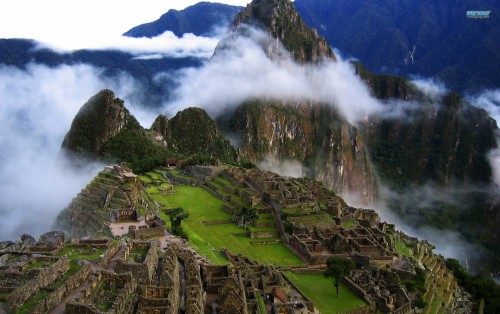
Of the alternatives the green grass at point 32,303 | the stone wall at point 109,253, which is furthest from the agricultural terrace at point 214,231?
the green grass at point 32,303

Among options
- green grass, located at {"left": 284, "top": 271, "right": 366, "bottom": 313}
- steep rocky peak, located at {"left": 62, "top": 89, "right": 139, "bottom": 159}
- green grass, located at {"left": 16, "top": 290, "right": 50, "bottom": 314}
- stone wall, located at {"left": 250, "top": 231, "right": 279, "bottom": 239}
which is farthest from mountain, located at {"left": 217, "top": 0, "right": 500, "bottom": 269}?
green grass, located at {"left": 16, "top": 290, "right": 50, "bottom": 314}

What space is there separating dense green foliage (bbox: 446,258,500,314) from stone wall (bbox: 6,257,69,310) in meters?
38.5

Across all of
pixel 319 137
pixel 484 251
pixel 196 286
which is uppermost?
pixel 196 286

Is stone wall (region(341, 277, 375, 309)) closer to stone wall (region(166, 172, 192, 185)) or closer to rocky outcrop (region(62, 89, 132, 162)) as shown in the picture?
stone wall (region(166, 172, 192, 185))

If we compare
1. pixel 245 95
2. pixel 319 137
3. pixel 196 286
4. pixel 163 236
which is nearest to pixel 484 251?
pixel 319 137

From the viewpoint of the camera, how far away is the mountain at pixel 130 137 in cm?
8881

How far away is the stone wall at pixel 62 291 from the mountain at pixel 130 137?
55779mm

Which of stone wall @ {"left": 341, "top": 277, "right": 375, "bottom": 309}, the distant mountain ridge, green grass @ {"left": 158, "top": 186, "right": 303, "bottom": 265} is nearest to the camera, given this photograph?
stone wall @ {"left": 341, "top": 277, "right": 375, "bottom": 309}

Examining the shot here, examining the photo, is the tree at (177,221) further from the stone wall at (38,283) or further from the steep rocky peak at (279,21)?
the steep rocky peak at (279,21)

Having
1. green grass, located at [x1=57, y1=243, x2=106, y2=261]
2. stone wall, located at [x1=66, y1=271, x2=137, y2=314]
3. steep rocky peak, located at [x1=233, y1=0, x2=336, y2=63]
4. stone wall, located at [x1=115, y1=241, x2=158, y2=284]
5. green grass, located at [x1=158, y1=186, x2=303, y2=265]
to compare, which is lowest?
green grass, located at [x1=158, y1=186, x2=303, y2=265]

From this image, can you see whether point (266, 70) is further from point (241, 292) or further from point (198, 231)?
point (241, 292)

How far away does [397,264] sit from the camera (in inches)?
1804

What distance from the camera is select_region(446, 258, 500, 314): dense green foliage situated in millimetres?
47688

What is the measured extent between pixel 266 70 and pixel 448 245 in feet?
294
